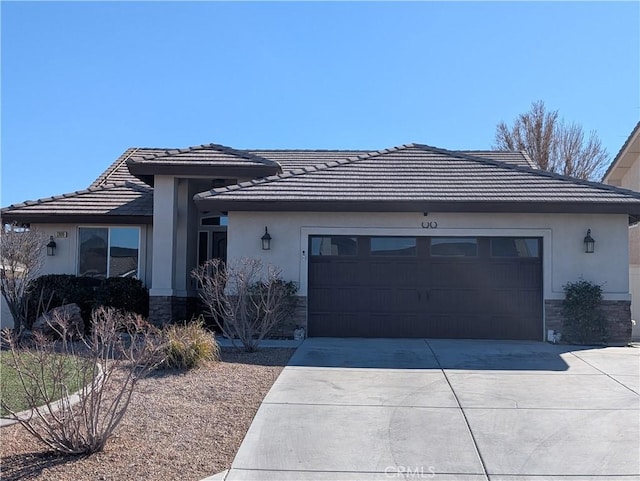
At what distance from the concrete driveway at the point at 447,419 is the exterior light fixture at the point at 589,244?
283 centimetres

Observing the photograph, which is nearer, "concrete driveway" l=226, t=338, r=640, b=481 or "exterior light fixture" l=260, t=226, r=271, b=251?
"concrete driveway" l=226, t=338, r=640, b=481

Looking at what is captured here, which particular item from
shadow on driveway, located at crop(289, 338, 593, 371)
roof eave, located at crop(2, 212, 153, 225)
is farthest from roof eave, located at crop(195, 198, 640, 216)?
roof eave, located at crop(2, 212, 153, 225)

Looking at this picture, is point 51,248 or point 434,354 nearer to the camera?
point 434,354

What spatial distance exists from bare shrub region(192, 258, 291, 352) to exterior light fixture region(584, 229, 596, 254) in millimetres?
6581

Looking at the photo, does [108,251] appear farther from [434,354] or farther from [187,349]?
[434,354]

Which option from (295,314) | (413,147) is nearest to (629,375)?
(295,314)

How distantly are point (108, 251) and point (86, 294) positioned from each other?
1760 mm

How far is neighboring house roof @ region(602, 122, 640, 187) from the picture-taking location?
2166 centimetres

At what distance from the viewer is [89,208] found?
16.5 metres

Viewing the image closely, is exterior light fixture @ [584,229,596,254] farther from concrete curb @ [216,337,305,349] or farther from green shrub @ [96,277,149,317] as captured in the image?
green shrub @ [96,277,149,317]

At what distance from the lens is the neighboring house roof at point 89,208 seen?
53.1 feet

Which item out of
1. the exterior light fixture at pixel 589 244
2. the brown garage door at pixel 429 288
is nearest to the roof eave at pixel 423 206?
the exterior light fixture at pixel 589 244

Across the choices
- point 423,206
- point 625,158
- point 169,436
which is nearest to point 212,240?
point 423,206

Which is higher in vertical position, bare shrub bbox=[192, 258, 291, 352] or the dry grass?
bare shrub bbox=[192, 258, 291, 352]
